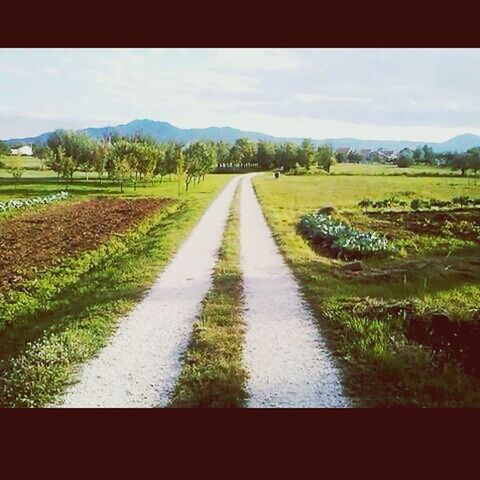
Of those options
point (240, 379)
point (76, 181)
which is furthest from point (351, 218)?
point (240, 379)

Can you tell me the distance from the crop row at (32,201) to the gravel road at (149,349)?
236 cm

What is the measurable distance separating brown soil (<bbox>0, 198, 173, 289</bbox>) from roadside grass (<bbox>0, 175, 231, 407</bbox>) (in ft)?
1.03

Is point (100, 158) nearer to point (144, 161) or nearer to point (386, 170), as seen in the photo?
point (144, 161)

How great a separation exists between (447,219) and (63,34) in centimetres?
682

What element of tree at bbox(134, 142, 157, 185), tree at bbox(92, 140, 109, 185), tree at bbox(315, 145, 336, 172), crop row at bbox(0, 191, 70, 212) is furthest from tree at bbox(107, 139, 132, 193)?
tree at bbox(315, 145, 336, 172)

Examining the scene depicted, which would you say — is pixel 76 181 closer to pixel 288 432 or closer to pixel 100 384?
pixel 100 384

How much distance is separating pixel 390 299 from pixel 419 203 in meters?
2.65

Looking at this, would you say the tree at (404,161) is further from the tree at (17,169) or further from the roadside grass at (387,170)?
the tree at (17,169)

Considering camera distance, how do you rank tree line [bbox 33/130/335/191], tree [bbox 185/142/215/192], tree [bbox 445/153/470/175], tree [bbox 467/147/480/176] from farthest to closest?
1. tree [bbox 185/142/215/192]
2. tree line [bbox 33/130/335/191]
3. tree [bbox 445/153/470/175]
4. tree [bbox 467/147/480/176]

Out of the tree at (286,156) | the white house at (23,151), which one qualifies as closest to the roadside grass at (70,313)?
the white house at (23,151)

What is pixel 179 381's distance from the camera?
4.98 m

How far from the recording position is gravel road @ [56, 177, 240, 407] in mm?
4692

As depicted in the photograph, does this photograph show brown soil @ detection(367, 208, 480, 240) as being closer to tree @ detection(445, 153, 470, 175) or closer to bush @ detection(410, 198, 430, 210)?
bush @ detection(410, 198, 430, 210)

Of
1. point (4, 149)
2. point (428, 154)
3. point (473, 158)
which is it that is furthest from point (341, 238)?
point (4, 149)
